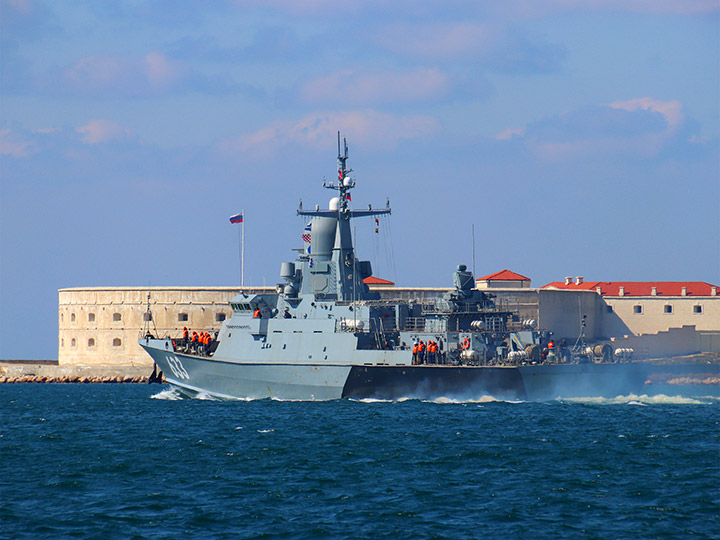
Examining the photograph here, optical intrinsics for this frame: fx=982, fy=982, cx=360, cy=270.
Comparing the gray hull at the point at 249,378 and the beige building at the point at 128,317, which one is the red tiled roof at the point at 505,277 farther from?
the gray hull at the point at 249,378

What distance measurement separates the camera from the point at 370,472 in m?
23.2

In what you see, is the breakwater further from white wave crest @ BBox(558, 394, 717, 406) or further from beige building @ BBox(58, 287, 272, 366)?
white wave crest @ BBox(558, 394, 717, 406)

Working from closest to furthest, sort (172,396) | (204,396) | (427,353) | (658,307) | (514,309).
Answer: (427,353)
(204,396)
(172,396)
(514,309)
(658,307)

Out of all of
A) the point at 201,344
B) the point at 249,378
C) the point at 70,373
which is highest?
the point at 201,344

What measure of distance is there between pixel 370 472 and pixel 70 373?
49.7m

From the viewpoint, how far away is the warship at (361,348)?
35.7 meters

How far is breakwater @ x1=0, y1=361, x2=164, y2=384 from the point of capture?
66.0 meters

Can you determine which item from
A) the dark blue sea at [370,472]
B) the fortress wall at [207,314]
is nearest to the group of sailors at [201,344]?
the dark blue sea at [370,472]

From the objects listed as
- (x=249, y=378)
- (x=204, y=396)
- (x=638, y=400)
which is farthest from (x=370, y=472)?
(x=204, y=396)

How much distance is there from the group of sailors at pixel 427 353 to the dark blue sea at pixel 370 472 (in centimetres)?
161

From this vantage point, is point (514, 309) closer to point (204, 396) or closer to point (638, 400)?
point (638, 400)

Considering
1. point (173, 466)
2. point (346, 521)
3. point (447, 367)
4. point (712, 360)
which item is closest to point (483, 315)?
point (447, 367)

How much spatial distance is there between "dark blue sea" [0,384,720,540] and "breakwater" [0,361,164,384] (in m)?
29.1

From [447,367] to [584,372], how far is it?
17.4 ft
